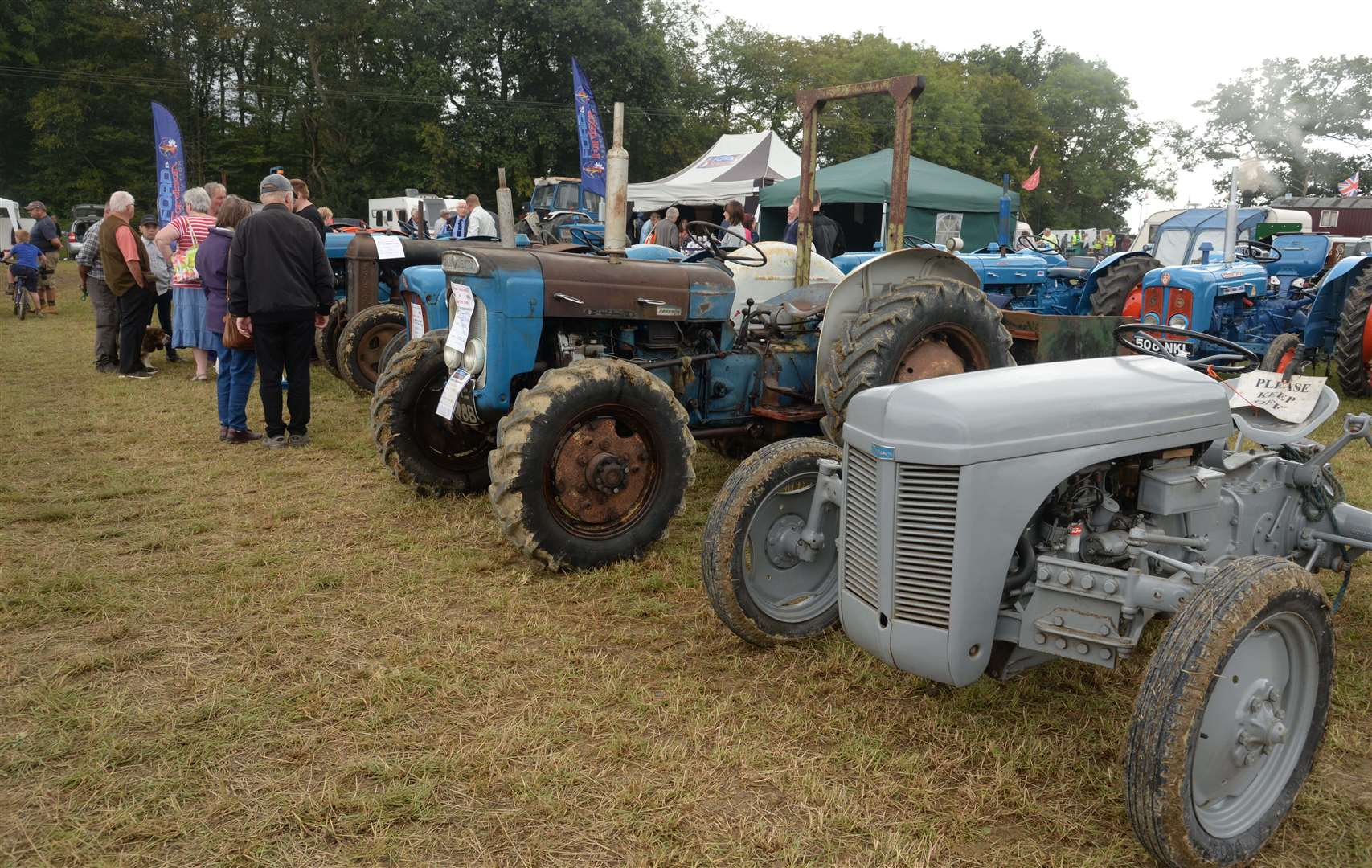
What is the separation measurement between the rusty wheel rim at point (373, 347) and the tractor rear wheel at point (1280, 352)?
6661 mm

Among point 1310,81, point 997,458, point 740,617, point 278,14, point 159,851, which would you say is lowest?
point 159,851

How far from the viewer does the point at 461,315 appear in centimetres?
425

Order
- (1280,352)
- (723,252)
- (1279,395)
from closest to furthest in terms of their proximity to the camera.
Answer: (1279,395) < (723,252) < (1280,352)

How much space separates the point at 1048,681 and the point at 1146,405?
1102mm

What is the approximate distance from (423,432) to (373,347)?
3007 millimetres

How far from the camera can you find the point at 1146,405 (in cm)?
243

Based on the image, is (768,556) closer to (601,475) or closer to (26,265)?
(601,475)

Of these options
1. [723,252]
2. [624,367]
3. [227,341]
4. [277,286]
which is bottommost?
[227,341]

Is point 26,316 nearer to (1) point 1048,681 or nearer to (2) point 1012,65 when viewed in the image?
(1) point 1048,681

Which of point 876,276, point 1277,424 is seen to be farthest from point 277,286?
point 1277,424

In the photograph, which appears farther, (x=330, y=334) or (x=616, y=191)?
(x=330, y=334)

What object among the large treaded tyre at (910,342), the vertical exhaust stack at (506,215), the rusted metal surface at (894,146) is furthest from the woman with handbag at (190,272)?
the large treaded tyre at (910,342)

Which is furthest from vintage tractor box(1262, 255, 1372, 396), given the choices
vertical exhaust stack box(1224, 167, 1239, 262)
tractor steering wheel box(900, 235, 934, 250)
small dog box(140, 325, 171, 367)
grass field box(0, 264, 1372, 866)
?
small dog box(140, 325, 171, 367)

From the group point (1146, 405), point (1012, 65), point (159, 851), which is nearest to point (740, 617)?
point (1146, 405)
